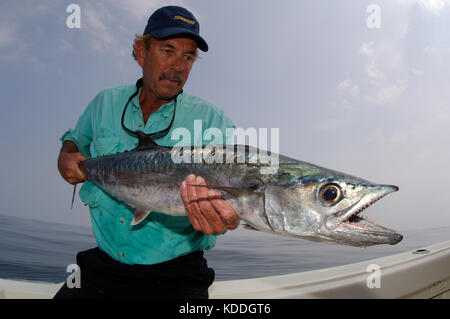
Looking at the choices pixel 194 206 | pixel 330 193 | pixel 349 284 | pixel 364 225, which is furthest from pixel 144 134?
pixel 349 284

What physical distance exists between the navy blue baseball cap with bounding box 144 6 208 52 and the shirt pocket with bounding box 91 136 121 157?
92cm

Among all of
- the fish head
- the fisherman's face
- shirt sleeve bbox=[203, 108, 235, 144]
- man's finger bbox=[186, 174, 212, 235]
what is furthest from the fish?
the fisherman's face

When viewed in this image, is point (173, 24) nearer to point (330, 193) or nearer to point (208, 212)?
point (208, 212)

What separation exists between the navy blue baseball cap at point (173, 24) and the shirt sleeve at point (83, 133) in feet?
2.74

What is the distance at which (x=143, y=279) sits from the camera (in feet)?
7.09

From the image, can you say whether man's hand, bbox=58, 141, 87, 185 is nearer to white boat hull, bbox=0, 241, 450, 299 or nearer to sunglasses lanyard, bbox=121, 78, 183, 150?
sunglasses lanyard, bbox=121, 78, 183, 150

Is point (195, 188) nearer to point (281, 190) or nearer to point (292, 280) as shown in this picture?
point (281, 190)

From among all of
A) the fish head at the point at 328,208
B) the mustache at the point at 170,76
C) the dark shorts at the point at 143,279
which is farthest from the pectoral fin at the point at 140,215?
the mustache at the point at 170,76

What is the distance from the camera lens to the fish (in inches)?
62.4

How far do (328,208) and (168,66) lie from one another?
1719mm

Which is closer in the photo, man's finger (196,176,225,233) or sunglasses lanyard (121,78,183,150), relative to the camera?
man's finger (196,176,225,233)

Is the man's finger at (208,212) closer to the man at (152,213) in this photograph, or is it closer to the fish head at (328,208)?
the man at (152,213)

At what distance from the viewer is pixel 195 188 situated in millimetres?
1862

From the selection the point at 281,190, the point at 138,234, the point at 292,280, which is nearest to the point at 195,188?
the point at 281,190
